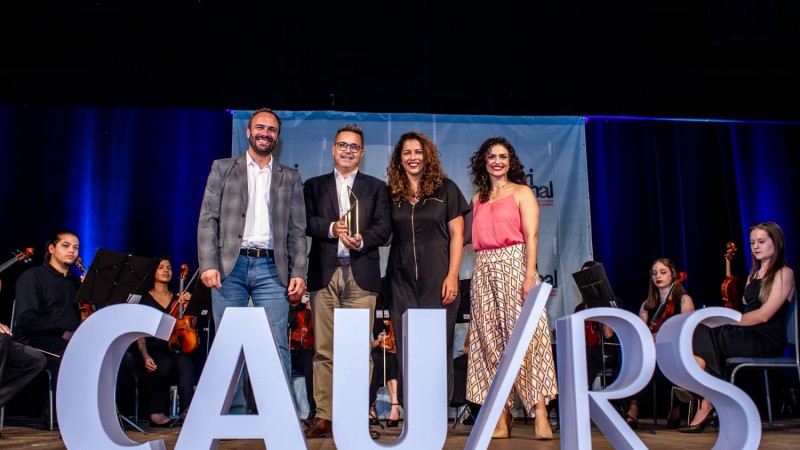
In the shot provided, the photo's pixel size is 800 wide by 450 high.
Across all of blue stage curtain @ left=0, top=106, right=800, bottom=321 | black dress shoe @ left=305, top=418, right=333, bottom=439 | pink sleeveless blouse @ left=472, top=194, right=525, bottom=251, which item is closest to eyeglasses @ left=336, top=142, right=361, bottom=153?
pink sleeveless blouse @ left=472, top=194, right=525, bottom=251

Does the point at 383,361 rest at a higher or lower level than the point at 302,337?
lower

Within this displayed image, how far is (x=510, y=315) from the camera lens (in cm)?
367

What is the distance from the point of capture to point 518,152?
6293 millimetres

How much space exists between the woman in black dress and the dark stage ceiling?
2.27 meters

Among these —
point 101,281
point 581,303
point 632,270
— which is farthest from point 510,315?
point 632,270

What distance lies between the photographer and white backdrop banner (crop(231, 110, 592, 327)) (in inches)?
243

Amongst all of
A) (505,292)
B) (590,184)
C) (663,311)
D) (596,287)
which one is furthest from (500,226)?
(590,184)

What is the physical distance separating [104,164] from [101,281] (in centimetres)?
200

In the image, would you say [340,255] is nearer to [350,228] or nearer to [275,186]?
[350,228]

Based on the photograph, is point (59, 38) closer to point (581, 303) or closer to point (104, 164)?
point (104, 164)

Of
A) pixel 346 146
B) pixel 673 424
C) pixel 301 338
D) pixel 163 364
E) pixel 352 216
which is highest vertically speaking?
pixel 346 146

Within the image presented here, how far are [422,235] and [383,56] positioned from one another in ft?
9.58

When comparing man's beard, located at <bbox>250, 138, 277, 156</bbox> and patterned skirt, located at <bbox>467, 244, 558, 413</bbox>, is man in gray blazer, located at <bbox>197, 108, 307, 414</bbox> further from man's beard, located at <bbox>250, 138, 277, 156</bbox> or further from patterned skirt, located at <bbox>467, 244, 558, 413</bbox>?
patterned skirt, located at <bbox>467, 244, 558, 413</bbox>

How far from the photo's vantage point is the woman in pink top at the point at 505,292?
3668 mm
